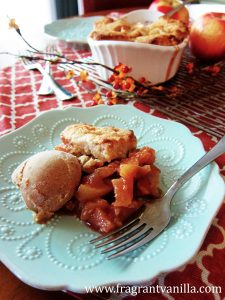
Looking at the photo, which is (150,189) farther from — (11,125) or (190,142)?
(11,125)

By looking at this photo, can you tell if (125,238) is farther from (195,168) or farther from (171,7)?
(171,7)

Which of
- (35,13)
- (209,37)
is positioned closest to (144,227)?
(209,37)

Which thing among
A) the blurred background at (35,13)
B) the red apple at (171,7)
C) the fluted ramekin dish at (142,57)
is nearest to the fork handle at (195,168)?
the fluted ramekin dish at (142,57)

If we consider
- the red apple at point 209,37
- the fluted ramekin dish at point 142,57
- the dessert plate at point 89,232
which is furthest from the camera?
the red apple at point 209,37

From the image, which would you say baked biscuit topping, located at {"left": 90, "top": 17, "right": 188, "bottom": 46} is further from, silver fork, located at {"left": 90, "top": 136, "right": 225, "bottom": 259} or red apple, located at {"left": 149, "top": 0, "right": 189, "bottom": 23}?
silver fork, located at {"left": 90, "top": 136, "right": 225, "bottom": 259}

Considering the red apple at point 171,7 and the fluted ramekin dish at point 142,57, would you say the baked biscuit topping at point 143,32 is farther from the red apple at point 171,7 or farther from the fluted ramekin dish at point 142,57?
the red apple at point 171,7

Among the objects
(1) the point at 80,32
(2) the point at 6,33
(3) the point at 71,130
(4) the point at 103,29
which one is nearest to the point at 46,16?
A: (2) the point at 6,33
